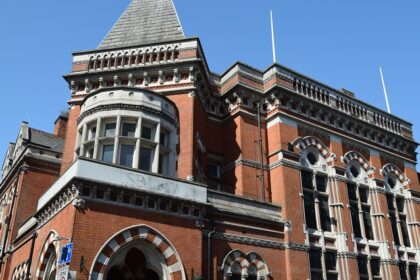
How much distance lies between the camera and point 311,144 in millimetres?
28734

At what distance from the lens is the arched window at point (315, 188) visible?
26.6 metres

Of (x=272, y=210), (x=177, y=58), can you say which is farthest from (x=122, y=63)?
(x=272, y=210)

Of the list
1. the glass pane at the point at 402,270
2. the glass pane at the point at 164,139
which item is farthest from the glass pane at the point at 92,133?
the glass pane at the point at 402,270

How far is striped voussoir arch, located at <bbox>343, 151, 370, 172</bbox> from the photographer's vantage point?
30.3 metres

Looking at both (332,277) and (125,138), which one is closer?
(125,138)

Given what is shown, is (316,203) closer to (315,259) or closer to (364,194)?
(315,259)

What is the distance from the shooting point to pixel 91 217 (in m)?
17.4

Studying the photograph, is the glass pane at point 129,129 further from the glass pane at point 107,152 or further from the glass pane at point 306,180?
the glass pane at point 306,180

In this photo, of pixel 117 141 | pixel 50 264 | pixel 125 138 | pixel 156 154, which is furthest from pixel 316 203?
pixel 50 264

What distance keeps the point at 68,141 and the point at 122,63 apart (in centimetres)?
558

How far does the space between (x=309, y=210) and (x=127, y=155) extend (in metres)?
11.7

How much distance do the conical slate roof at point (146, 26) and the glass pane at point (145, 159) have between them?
8447 millimetres

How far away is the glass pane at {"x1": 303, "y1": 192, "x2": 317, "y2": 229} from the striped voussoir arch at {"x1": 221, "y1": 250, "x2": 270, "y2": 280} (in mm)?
4734

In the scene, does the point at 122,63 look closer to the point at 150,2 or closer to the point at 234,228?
the point at 150,2
